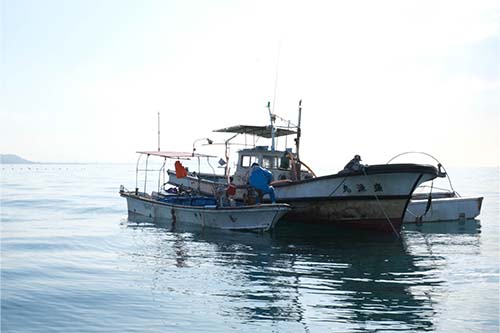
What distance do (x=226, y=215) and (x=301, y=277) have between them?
22.3 ft

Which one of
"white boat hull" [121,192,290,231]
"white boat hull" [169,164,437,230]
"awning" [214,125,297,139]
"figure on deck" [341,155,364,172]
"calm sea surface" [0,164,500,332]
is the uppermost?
"awning" [214,125,297,139]

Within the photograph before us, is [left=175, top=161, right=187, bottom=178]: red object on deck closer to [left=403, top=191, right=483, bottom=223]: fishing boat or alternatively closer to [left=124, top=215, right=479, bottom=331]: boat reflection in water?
[left=124, top=215, right=479, bottom=331]: boat reflection in water

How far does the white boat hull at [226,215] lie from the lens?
1717cm

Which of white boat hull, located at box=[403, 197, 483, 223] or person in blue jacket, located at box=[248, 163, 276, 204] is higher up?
person in blue jacket, located at box=[248, 163, 276, 204]

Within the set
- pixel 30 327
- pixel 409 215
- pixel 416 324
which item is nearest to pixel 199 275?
pixel 30 327

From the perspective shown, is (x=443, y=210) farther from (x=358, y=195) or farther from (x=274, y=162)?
(x=274, y=162)

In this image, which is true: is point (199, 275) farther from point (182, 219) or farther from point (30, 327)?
point (182, 219)

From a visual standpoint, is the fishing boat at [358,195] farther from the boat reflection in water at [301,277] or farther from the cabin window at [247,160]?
the cabin window at [247,160]

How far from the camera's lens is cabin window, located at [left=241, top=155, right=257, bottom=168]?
21766 millimetres

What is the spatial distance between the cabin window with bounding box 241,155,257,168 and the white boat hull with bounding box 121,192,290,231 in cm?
388

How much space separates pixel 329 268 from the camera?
12586 mm

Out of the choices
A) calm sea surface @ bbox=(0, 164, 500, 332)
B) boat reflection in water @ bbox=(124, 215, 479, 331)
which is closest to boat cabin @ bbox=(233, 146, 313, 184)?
calm sea surface @ bbox=(0, 164, 500, 332)

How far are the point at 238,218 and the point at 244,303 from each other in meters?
8.53

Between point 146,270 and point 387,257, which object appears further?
point 387,257
